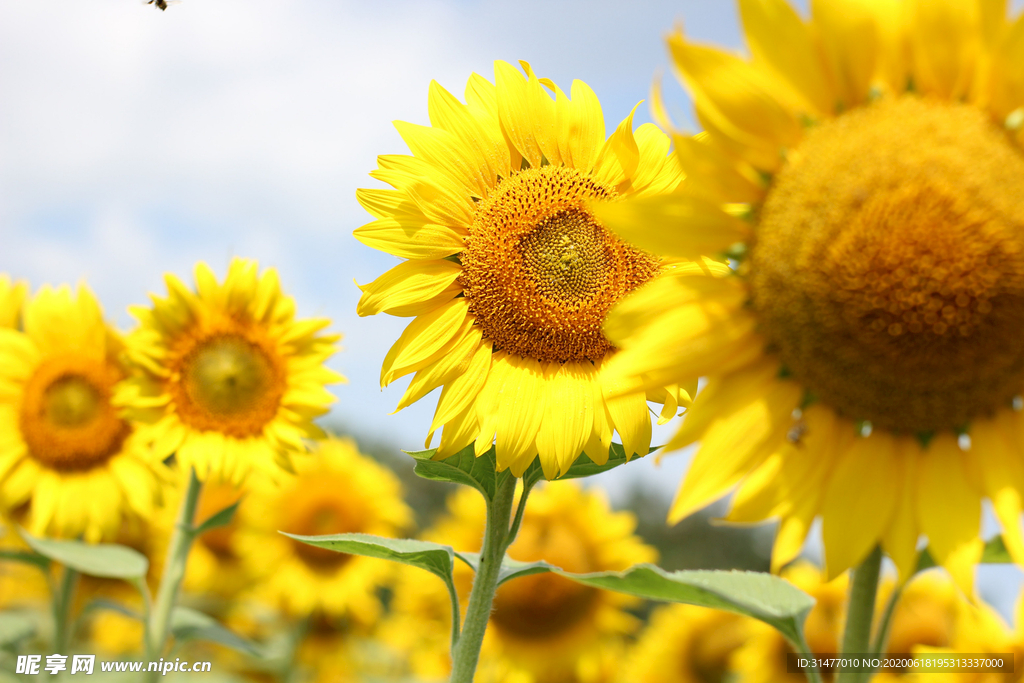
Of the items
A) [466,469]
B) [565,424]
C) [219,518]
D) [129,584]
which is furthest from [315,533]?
[565,424]

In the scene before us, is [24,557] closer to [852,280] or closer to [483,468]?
[483,468]

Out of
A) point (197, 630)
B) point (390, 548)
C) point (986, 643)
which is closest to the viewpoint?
point (390, 548)

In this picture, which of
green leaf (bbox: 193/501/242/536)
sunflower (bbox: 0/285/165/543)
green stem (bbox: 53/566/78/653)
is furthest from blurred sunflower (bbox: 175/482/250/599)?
green leaf (bbox: 193/501/242/536)

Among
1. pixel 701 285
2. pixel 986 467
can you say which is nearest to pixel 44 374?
pixel 701 285

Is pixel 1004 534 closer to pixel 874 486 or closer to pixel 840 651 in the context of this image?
pixel 874 486

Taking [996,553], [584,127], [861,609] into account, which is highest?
[584,127]
